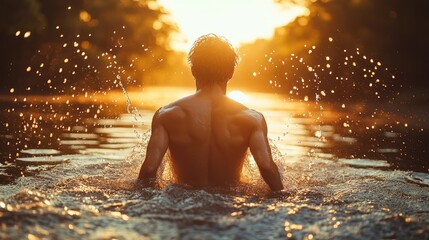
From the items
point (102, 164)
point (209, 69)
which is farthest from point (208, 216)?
point (102, 164)

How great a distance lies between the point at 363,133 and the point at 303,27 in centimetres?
4738

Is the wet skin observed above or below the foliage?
below

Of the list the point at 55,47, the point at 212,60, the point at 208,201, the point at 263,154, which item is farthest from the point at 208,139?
the point at 55,47

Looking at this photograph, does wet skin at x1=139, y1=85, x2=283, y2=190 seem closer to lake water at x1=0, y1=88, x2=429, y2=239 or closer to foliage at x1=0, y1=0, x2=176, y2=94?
lake water at x1=0, y1=88, x2=429, y2=239

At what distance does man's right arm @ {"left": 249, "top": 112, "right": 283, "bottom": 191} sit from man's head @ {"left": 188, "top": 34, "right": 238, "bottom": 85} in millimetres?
518

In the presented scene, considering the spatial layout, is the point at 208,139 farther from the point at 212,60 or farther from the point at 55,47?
the point at 55,47

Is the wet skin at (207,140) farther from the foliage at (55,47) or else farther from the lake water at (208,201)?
the foliage at (55,47)

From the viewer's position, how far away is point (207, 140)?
4895 mm

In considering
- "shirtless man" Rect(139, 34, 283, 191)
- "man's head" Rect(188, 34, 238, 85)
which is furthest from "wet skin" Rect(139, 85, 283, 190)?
"man's head" Rect(188, 34, 238, 85)

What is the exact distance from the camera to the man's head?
5.15 m

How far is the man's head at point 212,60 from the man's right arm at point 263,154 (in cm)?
52

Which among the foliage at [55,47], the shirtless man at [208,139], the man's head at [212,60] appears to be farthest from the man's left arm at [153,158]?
the foliage at [55,47]

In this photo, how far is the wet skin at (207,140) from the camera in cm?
486

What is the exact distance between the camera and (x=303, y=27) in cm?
6031
